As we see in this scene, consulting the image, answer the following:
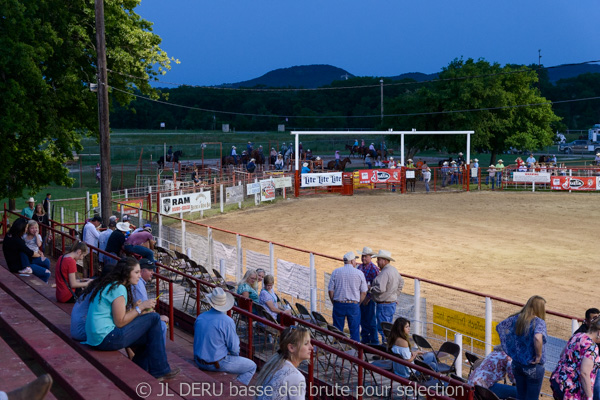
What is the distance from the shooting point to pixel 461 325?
971 centimetres

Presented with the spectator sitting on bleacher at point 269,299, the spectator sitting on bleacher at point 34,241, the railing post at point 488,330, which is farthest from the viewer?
the spectator sitting on bleacher at point 34,241

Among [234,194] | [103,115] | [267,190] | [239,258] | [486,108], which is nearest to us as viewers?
[239,258]

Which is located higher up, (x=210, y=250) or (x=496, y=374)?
(x=210, y=250)

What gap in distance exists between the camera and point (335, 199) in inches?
1266

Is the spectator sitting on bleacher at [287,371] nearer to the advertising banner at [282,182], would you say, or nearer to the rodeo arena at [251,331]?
the rodeo arena at [251,331]

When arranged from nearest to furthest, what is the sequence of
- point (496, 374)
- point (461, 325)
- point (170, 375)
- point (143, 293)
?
point (170, 375) → point (496, 374) → point (143, 293) → point (461, 325)

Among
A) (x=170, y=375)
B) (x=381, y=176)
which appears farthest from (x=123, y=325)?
(x=381, y=176)

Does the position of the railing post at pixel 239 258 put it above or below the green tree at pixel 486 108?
below

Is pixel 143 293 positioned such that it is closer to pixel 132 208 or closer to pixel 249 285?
pixel 249 285

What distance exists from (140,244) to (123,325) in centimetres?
557

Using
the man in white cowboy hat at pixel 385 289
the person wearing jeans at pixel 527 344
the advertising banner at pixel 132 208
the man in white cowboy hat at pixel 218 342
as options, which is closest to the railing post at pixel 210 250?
the man in white cowboy hat at pixel 385 289

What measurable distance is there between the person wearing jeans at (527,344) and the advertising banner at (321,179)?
26.4m

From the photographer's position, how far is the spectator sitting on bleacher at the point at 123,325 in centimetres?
660

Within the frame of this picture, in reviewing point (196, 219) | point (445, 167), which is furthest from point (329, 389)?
point (445, 167)
